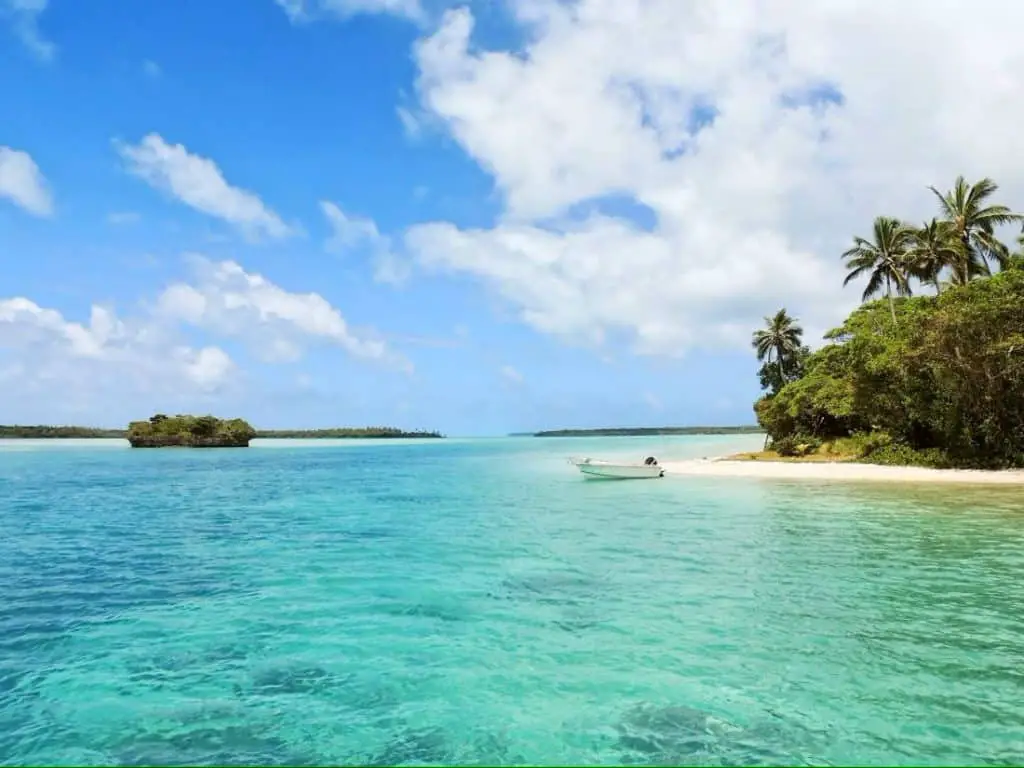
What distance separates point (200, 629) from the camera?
34.3 feet

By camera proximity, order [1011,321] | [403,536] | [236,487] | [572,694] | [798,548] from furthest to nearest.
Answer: [236,487] < [1011,321] < [403,536] < [798,548] < [572,694]

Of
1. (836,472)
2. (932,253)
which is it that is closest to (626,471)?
(836,472)

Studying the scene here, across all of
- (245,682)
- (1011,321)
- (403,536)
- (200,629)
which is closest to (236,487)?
(403,536)

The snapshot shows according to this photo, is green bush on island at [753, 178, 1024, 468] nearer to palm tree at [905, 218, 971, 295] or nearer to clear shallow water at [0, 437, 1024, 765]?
palm tree at [905, 218, 971, 295]

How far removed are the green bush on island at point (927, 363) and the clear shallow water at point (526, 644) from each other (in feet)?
43.8

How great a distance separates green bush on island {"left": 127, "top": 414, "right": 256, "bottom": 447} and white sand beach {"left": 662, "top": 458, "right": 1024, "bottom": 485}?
290 ft

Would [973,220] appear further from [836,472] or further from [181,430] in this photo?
[181,430]

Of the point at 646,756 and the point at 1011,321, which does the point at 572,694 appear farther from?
the point at 1011,321

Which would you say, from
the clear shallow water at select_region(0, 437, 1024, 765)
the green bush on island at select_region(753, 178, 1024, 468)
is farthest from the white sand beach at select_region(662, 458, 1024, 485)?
the clear shallow water at select_region(0, 437, 1024, 765)

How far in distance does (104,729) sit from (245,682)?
5.08 ft

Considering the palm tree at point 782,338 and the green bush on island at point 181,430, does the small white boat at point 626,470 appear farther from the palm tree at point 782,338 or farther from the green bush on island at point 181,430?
the green bush on island at point 181,430

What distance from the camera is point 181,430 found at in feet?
355

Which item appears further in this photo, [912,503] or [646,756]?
[912,503]

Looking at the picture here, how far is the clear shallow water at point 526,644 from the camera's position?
6.41 m
